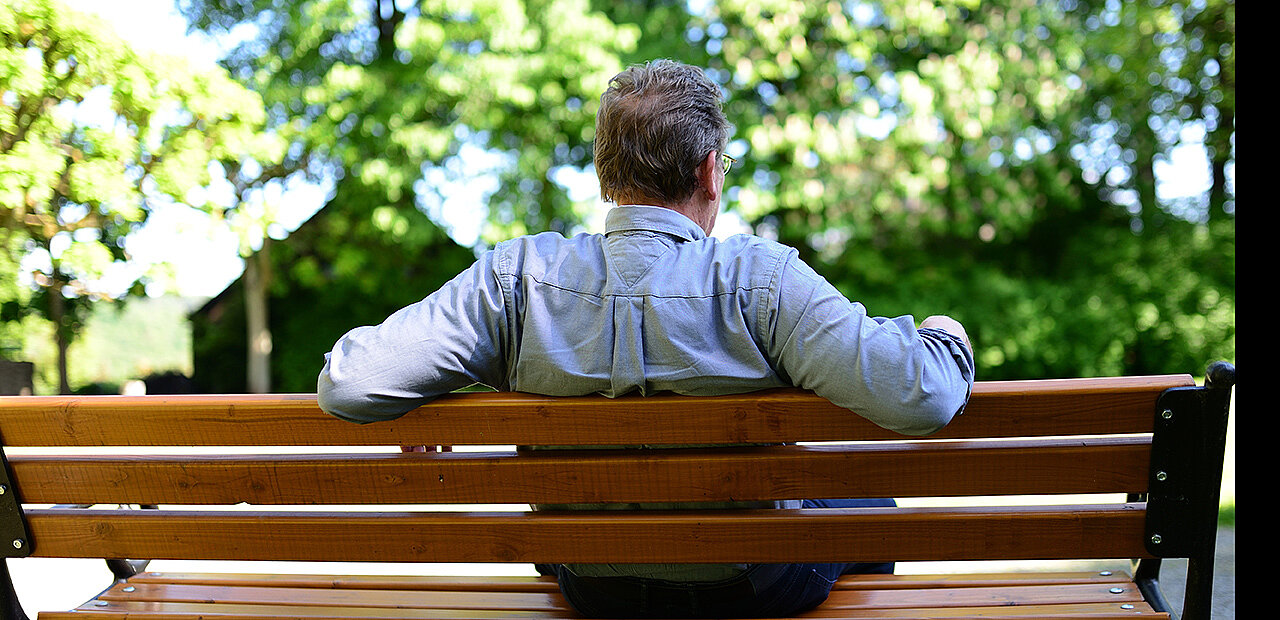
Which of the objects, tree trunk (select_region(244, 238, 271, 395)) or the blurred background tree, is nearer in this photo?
the blurred background tree

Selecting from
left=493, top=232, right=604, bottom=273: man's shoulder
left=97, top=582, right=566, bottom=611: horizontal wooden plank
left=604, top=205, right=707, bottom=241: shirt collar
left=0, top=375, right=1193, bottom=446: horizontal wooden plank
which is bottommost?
left=97, top=582, right=566, bottom=611: horizontal wooden plank

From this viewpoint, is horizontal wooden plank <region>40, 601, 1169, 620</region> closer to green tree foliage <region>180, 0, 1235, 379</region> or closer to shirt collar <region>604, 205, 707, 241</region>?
shirt collar <region>604, 205, 707, 241</region>

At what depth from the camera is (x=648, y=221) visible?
6.19 feet

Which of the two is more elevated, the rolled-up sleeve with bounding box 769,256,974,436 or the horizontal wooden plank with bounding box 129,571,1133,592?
the rolled-up sleeve with bounding box 769,256,974,436

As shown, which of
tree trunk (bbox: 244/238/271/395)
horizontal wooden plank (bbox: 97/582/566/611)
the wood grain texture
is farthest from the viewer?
tree trunk (bbox: 244/238/271/395)

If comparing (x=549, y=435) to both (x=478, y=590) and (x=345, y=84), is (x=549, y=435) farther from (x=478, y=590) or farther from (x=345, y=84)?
(x=345, y=84)

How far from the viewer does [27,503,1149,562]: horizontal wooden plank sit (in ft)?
5.73

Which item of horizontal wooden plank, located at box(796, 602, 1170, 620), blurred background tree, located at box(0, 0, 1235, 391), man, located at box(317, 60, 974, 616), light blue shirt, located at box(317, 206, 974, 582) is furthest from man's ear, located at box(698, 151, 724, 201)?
blurred background tree, located at box(0, 0, 1235, 391)

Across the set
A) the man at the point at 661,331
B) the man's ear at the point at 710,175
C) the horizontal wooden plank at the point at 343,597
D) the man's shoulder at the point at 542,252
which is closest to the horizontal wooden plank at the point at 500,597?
the horizontal wooden plank at the point at 343,597

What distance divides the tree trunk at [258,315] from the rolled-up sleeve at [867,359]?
17446mm

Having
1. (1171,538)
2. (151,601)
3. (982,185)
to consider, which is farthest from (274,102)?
(1171,538)

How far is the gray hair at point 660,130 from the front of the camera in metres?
1.91

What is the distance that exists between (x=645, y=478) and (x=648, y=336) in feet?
0.79

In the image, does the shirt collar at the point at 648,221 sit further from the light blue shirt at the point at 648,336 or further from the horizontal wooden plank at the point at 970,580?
the horizontal wooden plank at the point at 970,580
